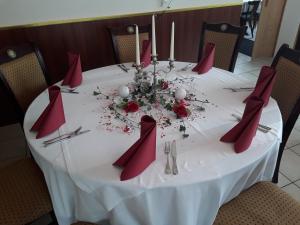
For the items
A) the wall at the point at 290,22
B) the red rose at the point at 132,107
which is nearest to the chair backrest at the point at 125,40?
the red rose at the point at 132,107

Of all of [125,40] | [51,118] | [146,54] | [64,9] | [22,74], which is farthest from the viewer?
[64,9]

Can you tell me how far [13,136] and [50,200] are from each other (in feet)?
4.82

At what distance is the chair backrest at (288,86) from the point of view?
4.88 ft

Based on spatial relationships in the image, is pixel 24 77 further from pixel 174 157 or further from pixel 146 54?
pixel 174 157

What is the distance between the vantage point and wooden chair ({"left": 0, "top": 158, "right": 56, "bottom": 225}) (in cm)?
123

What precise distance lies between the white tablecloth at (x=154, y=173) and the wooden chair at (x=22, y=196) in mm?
121

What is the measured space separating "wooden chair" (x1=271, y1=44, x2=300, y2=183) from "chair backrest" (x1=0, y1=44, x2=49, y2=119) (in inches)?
61.4

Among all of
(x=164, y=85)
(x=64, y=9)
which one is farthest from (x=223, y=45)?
(x=64, y=9)

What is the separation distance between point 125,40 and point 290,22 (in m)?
2.80

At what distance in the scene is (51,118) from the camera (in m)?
1.25

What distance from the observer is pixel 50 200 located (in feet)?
4.25

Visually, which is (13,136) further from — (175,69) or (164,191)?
(164,191)

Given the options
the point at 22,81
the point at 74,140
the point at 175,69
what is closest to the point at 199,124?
the point at 74,140

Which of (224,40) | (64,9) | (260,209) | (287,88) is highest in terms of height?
(64,9)
